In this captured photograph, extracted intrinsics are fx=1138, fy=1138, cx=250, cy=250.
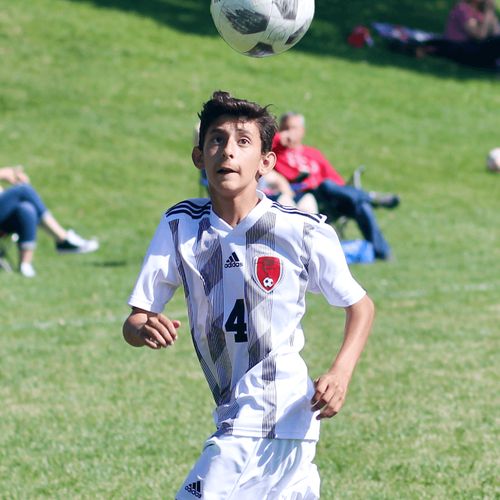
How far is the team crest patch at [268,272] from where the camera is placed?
12.9ft

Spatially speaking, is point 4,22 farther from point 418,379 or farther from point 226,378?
point 226,378

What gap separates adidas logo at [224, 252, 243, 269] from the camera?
12.9ft

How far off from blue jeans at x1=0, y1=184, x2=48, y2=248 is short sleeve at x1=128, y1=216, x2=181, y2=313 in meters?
8.71

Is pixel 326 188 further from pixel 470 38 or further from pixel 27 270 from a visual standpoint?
pixel 470 38

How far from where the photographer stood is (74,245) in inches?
540

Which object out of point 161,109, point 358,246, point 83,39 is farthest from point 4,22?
point 358,246

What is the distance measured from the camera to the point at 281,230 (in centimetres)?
395

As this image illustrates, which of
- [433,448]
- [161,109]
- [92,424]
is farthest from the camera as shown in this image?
[161,109]

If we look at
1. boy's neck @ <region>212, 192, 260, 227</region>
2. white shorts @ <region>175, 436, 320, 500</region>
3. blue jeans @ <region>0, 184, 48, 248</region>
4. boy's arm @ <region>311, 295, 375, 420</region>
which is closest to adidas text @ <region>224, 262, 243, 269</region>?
boy's neck @ <region>212, 192, 260, 227</region>

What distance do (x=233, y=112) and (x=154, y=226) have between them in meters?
12.0

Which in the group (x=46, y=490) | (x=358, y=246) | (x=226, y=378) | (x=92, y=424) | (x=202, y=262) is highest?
(x=202, y=262)

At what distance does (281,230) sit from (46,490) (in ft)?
7.70

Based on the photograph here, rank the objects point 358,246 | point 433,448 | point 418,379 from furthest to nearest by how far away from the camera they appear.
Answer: point 358,246
point 418,379
point 433,448

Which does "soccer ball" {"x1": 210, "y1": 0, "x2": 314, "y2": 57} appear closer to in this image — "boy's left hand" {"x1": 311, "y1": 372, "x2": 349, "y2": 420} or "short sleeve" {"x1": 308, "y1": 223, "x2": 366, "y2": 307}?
"short sleeve" {"x1": 308, "y1": 223, "x2": 366, "y2": 307}
